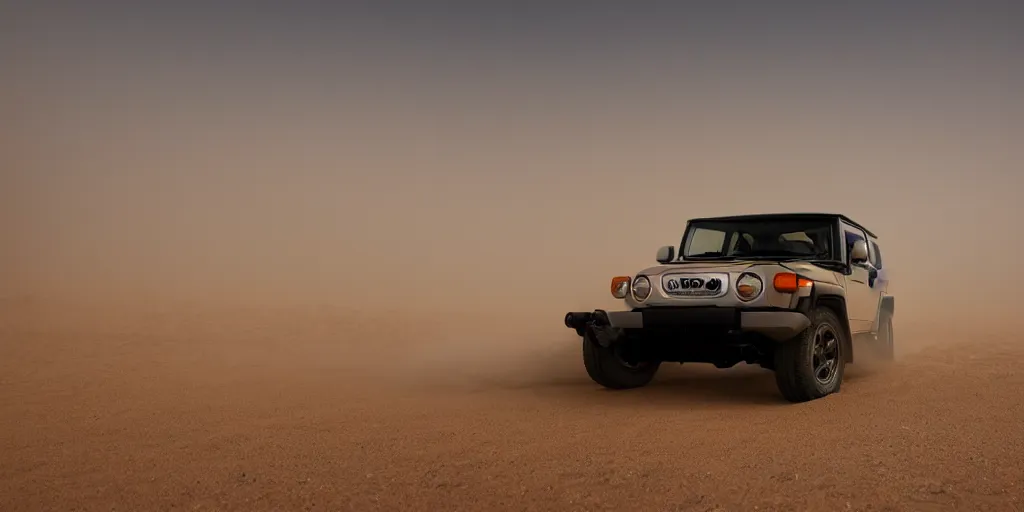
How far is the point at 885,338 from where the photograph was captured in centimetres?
1104

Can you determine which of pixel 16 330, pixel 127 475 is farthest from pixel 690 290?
pixel 16 330

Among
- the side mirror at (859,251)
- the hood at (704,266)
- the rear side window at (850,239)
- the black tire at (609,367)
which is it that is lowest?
the black tire at (609,367)

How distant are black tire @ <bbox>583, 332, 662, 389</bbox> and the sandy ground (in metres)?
0.25

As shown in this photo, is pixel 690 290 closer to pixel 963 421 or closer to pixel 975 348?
pixel 963 421

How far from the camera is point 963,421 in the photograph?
6574mm

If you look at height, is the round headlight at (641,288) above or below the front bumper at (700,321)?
above

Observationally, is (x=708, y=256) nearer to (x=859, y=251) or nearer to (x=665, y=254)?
(x=665, y=254)

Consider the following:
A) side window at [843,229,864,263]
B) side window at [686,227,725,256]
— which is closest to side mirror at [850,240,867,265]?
side window at [843,229,864,263]

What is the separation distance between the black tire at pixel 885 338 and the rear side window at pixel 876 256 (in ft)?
2.30

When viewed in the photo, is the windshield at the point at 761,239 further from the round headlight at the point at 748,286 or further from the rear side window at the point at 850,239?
the round headlight at the point at 748,286

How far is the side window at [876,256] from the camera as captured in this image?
34.5 ft

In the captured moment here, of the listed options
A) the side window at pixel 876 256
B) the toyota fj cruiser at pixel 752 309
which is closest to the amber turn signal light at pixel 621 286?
the toyota fj cruiser at pixel 752 309

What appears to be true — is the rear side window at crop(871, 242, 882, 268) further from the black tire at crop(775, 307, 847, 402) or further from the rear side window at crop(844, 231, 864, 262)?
the black tire at crop(775, 307, 847, 402)

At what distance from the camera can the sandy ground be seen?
4582mm
